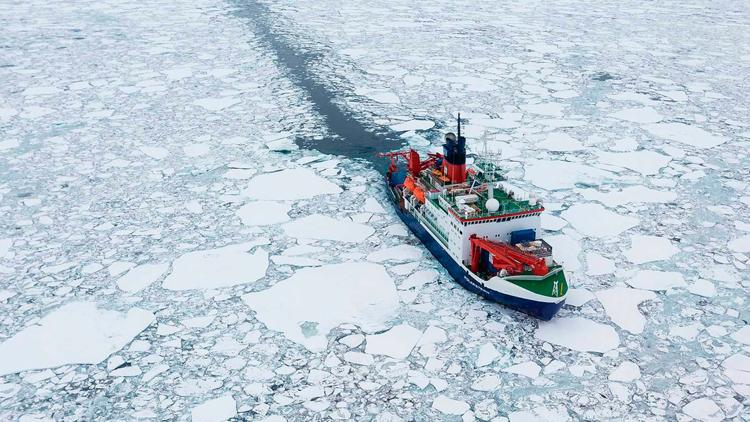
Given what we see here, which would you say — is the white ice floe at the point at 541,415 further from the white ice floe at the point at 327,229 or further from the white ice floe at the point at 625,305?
the white ice floe at the point at 327,229

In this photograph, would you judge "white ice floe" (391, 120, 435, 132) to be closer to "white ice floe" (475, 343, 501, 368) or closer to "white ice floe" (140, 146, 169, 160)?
"white ice floe" (140, 146, 169, 160)

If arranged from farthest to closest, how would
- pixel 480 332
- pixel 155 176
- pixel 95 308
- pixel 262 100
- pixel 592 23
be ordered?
pixel 592 23
pixel 262 100
pixel 155 176
pixel 95 308
pixel 480 332

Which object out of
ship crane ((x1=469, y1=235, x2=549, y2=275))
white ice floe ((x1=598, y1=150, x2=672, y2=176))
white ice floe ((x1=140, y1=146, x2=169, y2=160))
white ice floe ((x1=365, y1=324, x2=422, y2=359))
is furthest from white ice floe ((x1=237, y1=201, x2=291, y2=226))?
white ice floe ((x1=598, y1=150, x2=672, y2=176))

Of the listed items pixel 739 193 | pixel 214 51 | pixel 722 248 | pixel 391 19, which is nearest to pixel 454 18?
pixel 391 19

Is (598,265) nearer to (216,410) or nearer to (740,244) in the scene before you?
(740,244)

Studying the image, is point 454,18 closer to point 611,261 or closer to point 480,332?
point 611,261

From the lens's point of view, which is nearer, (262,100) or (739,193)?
(739,193)
